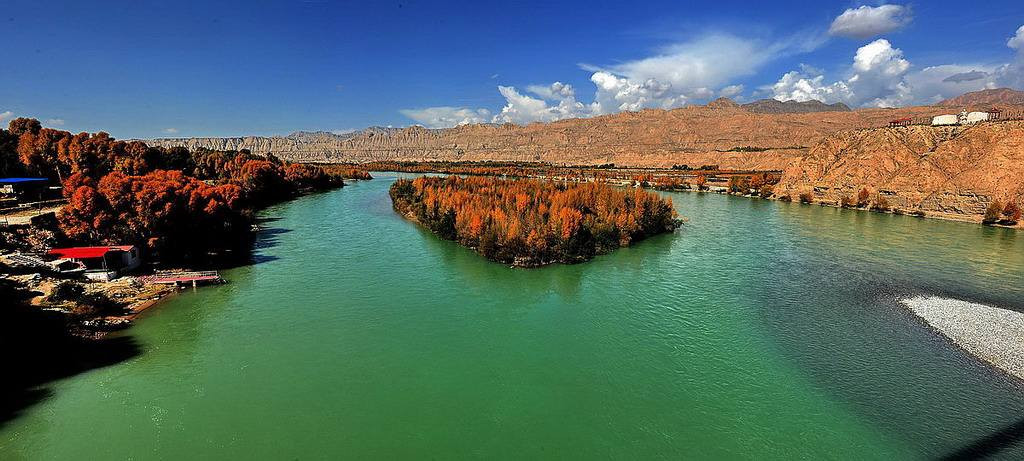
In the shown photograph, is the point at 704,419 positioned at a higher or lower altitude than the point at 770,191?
lower

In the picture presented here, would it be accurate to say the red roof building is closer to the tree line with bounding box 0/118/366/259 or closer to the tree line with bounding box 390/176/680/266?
the tree line with bounding box 0/118/366/259

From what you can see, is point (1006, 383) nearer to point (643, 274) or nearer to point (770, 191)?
point (643, 274)

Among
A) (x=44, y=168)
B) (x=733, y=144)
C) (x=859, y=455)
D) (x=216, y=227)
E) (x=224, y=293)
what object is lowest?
(x=859, y=455)

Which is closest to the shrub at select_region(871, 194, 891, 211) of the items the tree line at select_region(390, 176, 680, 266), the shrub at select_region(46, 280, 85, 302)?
the tree line at select_region(390, 176, 680, 266)

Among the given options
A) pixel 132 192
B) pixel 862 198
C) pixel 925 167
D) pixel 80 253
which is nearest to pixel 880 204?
pixel 862 198

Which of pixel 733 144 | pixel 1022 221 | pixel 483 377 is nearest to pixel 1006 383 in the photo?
pixel 483 377
